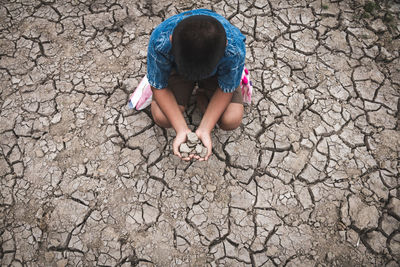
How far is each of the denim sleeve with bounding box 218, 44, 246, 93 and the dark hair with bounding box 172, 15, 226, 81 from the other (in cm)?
28

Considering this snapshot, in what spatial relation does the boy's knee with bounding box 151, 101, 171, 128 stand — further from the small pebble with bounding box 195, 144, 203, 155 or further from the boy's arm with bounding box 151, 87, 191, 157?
the small pebble with bounding box 195, 144, 203, 155

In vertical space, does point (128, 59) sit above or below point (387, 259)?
above

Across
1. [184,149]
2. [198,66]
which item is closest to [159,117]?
[184,149]

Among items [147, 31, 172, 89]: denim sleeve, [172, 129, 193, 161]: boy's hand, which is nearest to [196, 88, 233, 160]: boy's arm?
[172, 129, 193, 161]: boy's hand

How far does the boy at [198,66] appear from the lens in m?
1.39

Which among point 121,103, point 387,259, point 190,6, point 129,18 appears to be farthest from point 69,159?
point 387,259

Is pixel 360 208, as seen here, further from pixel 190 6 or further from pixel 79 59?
pixel 79 59

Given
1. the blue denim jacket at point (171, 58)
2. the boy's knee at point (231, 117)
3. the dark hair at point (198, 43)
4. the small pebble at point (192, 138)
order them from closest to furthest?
the dark hair at point (198, 43), the blue denim jacket at point (171, 58), the small pebble at point (192, 138), the boy's knee at point (231, 117)

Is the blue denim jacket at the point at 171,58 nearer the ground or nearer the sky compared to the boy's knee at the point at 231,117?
nearer the sky

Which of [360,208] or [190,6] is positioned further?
[190,6]

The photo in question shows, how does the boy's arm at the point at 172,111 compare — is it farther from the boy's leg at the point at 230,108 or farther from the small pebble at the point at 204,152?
the boy's leg at the point at 230,108

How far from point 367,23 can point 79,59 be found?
9.90 feet

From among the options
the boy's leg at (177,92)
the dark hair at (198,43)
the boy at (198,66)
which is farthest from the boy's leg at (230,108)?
the dark hair at (198,43)

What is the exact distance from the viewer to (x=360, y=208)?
2.20m
